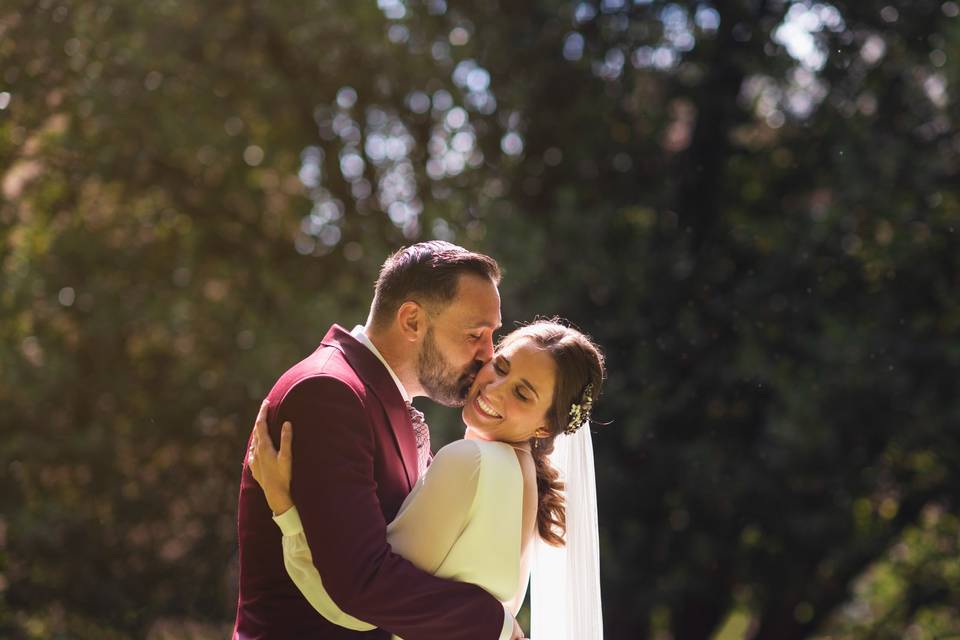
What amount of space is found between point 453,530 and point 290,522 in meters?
0.29

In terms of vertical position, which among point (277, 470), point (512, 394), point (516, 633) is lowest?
point (516, 633)

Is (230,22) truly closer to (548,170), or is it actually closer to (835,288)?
(548,170)

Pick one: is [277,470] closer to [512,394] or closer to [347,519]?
[347,519]

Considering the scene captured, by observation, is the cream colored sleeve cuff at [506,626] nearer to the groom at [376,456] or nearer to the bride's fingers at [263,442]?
the groom at [376,456]

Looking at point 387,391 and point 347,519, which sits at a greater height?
point 387,391

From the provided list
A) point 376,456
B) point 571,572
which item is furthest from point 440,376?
point 571,572

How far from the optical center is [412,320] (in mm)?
2258

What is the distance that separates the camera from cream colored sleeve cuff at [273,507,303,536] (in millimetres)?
1946

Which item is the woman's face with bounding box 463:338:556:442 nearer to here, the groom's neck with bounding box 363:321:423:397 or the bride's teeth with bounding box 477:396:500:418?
the bride's teeth with bounding box 477:396:500:418

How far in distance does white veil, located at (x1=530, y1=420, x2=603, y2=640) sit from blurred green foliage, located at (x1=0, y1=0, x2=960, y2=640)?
3.15 meters

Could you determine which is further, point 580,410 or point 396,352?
point 580,410

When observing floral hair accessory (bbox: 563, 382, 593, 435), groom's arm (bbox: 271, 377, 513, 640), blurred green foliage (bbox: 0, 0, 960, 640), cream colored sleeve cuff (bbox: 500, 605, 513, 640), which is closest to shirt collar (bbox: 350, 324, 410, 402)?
groom's arm (bbox: 271, 377, 513, 640)

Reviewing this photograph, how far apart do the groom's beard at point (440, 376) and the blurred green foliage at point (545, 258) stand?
11.3 feet

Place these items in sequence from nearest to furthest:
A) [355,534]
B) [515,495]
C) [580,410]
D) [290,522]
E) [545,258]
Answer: [355,534], [290,522], [515,495], [580,410], [545,258]
